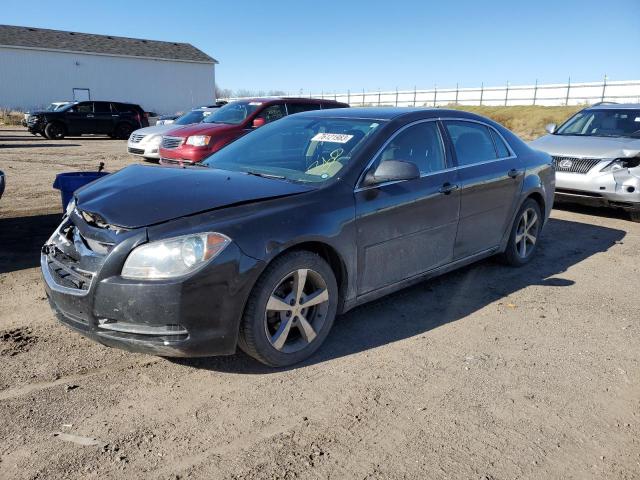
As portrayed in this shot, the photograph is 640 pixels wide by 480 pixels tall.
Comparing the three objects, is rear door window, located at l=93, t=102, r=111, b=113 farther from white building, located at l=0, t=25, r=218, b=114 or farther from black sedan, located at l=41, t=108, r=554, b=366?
black sedan, located at l=41, t=108, r=554, b=366

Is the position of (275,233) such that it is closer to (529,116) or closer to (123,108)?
(123,108)

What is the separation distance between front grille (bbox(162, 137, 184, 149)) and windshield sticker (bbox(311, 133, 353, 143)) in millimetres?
7620

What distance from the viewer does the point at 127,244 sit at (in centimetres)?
293

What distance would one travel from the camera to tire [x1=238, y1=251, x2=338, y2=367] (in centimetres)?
317

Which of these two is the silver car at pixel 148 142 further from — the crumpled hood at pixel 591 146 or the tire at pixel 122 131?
the tire at pixel 122 131

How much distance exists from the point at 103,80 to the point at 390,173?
45848 mm

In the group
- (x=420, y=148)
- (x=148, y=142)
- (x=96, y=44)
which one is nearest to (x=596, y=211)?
(x=420, y=148)

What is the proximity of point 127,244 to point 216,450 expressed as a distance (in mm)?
1154

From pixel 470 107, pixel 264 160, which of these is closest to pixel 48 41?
pixel 470 107

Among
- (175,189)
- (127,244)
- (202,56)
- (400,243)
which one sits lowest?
(400,243)

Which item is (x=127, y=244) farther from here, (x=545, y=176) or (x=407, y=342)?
(x=545, y=176)

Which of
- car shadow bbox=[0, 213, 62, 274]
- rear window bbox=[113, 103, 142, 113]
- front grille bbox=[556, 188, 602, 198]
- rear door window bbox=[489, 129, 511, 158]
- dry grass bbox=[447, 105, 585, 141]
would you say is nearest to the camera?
rear door window bbox=[489, 129, 511, 158]

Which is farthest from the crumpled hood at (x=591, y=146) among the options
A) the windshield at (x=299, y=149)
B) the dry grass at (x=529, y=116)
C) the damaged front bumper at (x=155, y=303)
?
the dry grass at (x=529, y=116)

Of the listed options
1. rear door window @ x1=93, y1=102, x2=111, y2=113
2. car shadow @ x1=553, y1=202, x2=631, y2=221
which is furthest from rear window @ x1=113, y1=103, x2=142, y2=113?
car shadow @ x1=553, y1=202, x2=631, y2=221
